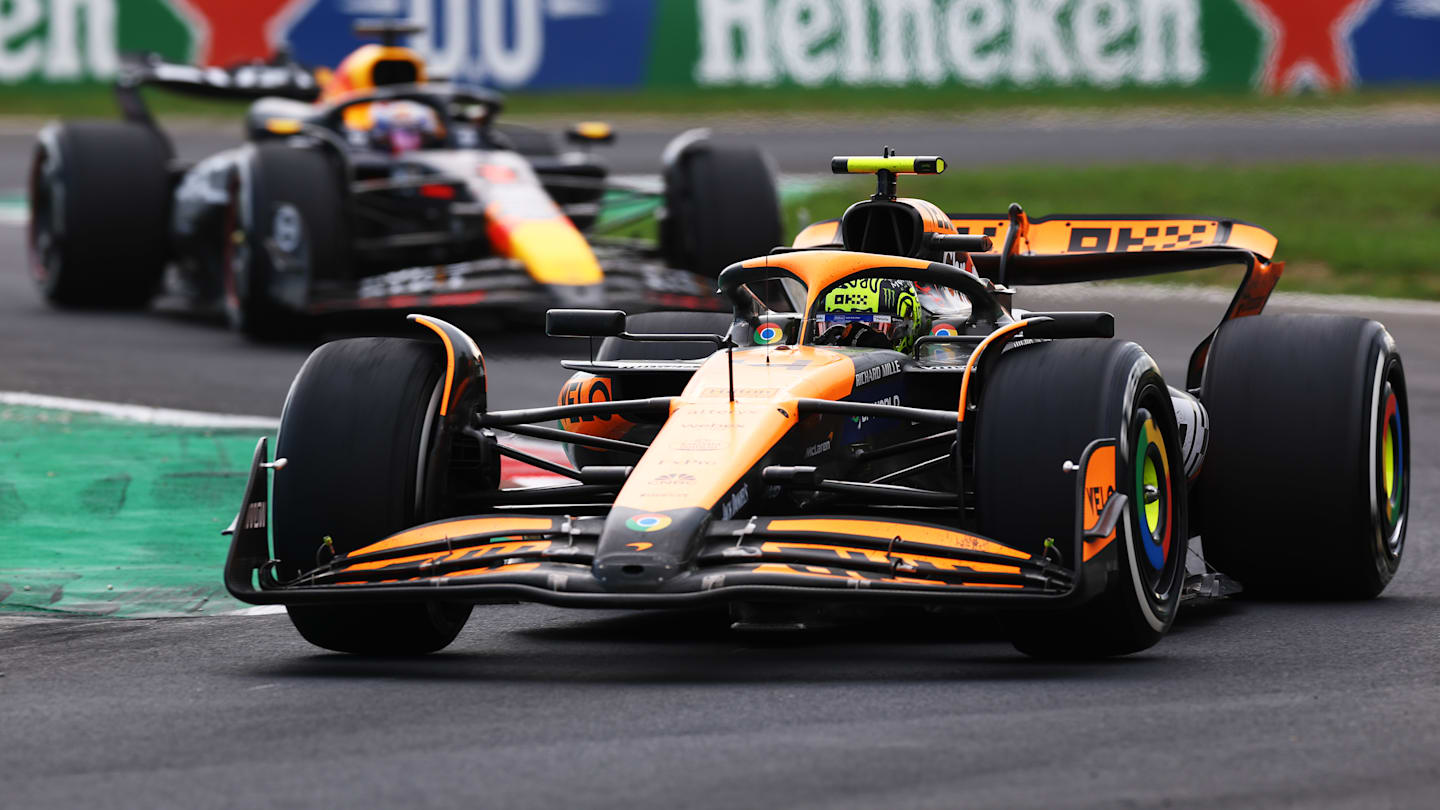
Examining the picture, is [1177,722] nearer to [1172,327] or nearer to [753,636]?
[753,636]

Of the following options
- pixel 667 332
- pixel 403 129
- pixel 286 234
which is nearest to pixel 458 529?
pixel 667 332

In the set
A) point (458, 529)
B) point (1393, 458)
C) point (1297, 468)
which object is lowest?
point (1393, 458)

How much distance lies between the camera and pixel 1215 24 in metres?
32.2

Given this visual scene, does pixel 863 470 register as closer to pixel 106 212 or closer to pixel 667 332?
pixel 667 332

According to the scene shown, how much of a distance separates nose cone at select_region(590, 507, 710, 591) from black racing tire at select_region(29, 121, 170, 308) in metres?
11.5

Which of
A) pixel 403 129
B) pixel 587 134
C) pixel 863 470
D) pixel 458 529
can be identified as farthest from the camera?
pixel 587 134

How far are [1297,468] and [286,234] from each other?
27.9 ft

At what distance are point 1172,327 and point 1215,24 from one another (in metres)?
16.3

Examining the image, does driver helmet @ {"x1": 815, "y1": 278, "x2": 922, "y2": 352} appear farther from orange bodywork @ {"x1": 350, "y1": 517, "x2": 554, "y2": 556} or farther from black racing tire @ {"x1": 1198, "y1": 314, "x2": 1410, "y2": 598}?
orange bodywork @ {"x1": 350, "y1": 517, "x2": 554, "y2": 556}

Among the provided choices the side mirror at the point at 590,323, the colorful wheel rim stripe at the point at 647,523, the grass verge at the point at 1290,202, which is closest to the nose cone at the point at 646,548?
the colorful wheel rim stripe at the point at 647,523

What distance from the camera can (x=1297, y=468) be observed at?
8.15 meters

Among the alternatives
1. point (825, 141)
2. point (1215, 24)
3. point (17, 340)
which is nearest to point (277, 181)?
point (17, 340)

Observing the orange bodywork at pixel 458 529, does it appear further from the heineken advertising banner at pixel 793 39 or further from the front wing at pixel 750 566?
the heineken advertising banner at pixel 793 39

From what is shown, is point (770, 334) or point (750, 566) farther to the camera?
point (770, 334)
